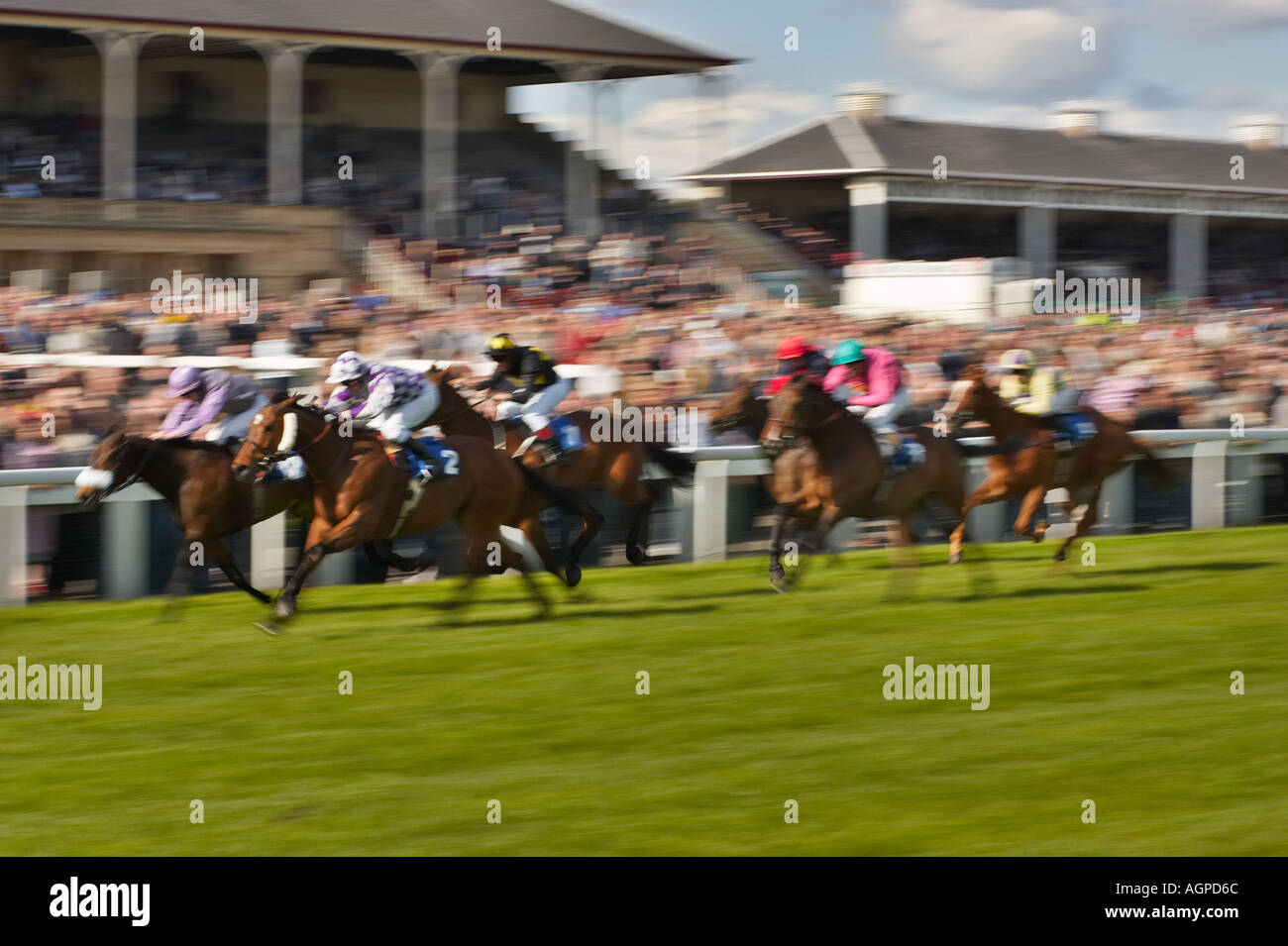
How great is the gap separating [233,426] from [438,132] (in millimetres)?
10371

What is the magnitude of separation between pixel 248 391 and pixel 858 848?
4632mm

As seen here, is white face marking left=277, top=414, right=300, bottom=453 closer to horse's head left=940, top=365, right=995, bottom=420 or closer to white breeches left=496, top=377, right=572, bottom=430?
white breeches left=496, top=377, right=572, bottom=430

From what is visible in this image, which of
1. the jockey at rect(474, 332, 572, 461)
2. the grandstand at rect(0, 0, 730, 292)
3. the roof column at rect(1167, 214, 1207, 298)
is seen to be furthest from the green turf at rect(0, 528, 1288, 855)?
the roof column at rect(1167, 214, 1207, 298)

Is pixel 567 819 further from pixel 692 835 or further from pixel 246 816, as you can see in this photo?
pixel 246 816

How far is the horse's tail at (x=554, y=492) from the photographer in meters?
8.22

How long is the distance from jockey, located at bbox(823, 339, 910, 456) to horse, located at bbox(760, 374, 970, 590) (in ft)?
0.63

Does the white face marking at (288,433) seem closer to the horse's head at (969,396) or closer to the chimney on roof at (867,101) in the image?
the horse's head at (969,396)

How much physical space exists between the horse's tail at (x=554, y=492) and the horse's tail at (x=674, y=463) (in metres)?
0.95

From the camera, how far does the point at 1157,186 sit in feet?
82.9

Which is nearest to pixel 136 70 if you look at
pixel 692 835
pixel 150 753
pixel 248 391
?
pixel 248 391

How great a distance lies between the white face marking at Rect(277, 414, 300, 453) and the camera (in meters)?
7.19

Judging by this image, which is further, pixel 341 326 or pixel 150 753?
pixel 341 326

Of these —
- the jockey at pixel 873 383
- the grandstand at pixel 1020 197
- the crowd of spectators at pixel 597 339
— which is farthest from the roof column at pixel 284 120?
the jockey at pixel 873 383

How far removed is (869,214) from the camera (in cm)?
2234
